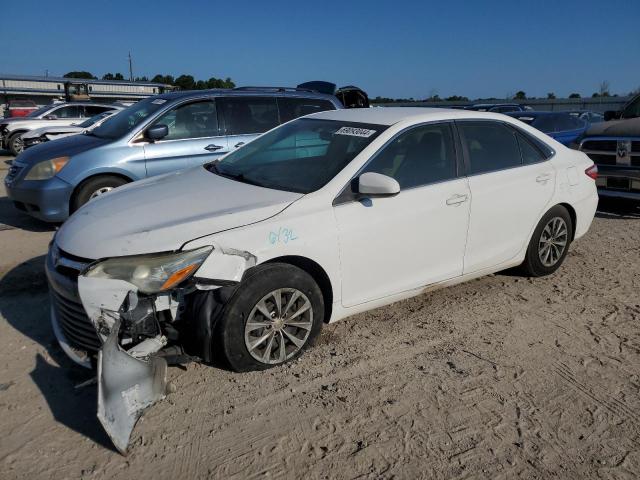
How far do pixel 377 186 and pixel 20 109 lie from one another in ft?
79.1

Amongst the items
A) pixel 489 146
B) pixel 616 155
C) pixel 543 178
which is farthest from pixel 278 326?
pixel 616 155

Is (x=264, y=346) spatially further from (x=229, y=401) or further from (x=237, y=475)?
(x=237, y=475)

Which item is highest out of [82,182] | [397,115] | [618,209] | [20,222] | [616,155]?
[397,115]

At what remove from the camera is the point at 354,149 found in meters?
3.95

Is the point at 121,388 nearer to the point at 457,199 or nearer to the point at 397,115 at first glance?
the point at 457,199

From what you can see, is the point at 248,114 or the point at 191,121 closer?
the point at 191,121

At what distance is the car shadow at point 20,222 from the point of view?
277 inches

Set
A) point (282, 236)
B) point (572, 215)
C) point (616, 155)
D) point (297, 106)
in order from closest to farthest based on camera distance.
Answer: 1. point (282, 236)
2. point (572, 215)
3. point (297, 106)
4. point (616, 155)

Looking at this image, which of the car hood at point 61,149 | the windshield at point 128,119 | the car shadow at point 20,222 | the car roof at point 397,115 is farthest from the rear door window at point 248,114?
the car roof at point 397,115

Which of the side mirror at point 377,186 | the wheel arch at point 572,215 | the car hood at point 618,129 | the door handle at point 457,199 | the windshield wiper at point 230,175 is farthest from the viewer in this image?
the car hood at point 618,129

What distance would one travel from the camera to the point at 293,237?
3.39 m

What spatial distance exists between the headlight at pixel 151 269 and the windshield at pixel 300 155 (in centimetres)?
98

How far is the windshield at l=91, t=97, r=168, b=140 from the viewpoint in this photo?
7.04 meters

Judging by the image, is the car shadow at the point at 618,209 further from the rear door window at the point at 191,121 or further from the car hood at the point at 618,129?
the rear door window at the point at 191,121
